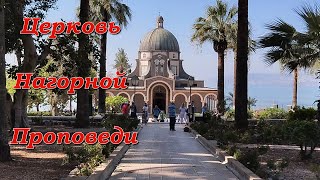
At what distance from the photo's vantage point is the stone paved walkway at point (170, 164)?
902 centimetres

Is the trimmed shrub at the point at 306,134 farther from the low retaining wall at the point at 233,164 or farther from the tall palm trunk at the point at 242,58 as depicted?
the tall palm trunk at the point at 242,58

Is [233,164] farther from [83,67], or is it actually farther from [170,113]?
[170,113]

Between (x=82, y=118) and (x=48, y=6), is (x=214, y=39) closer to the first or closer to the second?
Answer: (x=82, y=118)

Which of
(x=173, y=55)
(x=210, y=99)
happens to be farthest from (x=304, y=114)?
(x=173, y=55)

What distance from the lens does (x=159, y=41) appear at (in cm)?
7738

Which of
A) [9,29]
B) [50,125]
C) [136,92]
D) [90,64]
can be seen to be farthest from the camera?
[136,92]

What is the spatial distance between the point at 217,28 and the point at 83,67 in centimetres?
1352

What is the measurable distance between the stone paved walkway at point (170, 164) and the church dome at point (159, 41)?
2481 inches

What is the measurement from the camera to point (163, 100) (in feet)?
245

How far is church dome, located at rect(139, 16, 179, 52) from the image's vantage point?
253 ft

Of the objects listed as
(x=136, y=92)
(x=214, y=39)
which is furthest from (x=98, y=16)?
(x=136, y=92)

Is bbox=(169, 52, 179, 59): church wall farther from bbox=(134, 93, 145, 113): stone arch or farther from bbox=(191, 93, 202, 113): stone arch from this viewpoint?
bbox=(134, 93, 145, 113): stone arch

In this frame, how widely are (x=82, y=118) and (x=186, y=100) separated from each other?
5317 centimetres
